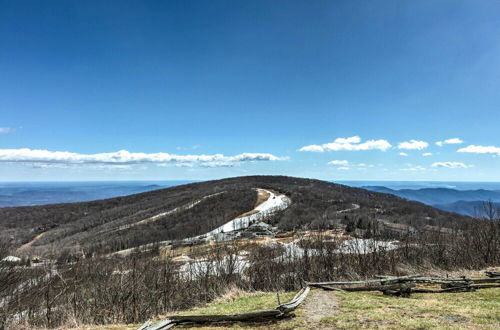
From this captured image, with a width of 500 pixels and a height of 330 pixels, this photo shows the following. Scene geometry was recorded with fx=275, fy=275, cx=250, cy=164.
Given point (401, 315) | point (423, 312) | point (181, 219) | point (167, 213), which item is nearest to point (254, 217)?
point (181, 219)

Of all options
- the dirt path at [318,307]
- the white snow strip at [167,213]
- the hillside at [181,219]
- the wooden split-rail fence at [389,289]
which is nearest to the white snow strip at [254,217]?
the hillside at [181,219]

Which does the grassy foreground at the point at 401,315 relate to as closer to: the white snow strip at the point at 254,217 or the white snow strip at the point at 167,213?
the white snow strip at the point at 254,217

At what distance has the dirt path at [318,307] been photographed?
7113 mm

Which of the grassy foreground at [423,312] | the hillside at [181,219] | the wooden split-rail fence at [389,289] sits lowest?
the hillside at [181,219]

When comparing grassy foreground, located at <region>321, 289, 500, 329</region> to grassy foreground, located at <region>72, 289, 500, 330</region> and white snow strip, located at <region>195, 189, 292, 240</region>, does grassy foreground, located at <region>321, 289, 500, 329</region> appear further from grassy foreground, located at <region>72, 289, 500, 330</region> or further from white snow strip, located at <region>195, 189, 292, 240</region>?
white snow strip, located at <region>195, 189, 292, 240</region>

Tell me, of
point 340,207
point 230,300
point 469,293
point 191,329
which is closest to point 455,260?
point 469,293

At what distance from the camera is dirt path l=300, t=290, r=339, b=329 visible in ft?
23.3

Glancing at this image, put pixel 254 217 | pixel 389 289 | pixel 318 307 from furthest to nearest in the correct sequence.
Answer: pixel 254 217, pixel 389 289, pixel 318 307

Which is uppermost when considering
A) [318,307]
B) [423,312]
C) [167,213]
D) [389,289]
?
[423,312]

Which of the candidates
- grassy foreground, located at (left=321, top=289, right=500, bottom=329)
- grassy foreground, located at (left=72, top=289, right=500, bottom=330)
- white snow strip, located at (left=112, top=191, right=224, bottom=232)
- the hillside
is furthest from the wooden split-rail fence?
white snow strip, located at (left=112, top=191, right=224, bottom=232)

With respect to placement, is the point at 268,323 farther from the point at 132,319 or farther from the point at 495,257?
the point at 495,257

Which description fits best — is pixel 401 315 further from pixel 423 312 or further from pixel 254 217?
pixel 254 217

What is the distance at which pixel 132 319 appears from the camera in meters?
10.9

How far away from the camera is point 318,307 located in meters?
8.42
